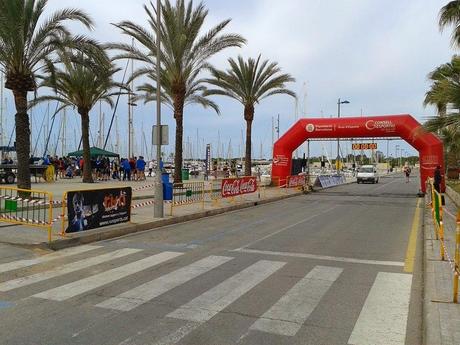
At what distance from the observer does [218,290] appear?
7227 millimetres

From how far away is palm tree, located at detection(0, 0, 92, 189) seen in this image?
17.4 m

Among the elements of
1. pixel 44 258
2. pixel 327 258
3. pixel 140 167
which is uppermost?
pixel 140 167

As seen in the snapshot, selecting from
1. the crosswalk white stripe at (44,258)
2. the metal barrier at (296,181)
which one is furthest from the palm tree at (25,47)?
the metal barrier at (296,181)

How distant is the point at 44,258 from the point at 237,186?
13.7m

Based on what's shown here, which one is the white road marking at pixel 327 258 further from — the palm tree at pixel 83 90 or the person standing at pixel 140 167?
the person standing at pixel 140 167

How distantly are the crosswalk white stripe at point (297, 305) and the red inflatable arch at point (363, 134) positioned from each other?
75.4 feet

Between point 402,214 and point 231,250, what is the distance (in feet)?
37.2

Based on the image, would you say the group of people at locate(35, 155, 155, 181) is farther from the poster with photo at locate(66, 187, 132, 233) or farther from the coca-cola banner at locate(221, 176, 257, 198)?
the poster with photo at locate(66, 187, 132, 233)

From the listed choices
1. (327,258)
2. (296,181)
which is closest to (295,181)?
(296,181)

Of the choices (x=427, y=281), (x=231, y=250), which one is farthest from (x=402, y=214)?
(x=427, y=281)

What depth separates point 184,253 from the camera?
33.6ft

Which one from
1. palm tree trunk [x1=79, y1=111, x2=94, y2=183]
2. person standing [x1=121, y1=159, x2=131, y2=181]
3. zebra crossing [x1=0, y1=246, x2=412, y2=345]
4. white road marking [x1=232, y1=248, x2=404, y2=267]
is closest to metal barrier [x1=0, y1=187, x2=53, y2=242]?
zebra crossing [x1=0, y1=246, x2=412, y2=345]

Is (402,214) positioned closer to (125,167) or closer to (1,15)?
(1,15)

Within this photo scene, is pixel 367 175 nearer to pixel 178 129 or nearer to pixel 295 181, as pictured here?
pixel 295 181
